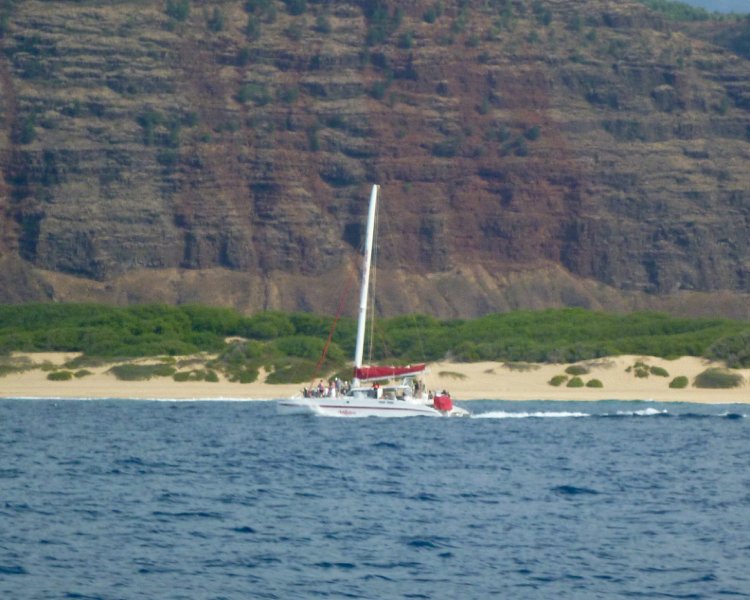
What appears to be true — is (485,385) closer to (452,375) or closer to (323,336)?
(452,375)

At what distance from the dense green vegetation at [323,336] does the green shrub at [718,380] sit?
85.1 inches

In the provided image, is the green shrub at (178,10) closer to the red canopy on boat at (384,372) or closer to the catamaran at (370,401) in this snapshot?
the catamaran at (370,401)

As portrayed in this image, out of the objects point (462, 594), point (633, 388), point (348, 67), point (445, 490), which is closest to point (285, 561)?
point (462, 594)

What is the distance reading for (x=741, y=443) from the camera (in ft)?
165

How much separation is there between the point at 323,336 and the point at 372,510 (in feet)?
182

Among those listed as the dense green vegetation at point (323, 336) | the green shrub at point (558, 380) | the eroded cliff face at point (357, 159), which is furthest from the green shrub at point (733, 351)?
the eroded cliff face at point (357, 159)

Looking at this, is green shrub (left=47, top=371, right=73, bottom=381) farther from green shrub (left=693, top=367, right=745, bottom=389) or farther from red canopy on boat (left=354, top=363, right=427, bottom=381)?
green shrub (left=693, top=367, right=745, bottom=389)

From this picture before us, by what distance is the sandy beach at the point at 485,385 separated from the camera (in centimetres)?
7156

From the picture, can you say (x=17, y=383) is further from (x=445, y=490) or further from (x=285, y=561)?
(x=285, y=561)

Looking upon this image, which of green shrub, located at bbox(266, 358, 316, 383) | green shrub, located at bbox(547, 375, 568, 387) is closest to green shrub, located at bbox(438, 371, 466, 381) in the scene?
green shrub, located at bbox(547, 375, 568, 387)

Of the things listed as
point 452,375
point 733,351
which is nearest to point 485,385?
point 452,375

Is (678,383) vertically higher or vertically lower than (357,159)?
lower

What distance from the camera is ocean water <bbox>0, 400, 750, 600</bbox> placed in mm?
26609

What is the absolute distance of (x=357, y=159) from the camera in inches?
4779
